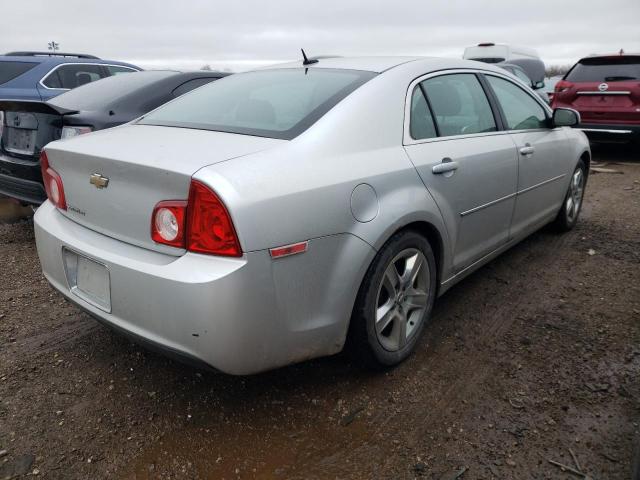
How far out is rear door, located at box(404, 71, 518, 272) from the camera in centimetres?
265

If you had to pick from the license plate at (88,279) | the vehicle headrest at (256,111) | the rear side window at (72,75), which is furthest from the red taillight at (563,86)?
the license plate at (88,279)

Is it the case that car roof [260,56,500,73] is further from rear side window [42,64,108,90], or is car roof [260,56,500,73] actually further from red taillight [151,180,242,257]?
rear side window [42,64,108,90]

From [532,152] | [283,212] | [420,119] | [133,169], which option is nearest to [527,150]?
[532,152]

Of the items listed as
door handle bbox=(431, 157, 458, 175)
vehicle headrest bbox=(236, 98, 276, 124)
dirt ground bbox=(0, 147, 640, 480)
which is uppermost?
vehicle headrest bbox=(236, 98, 276, 124)

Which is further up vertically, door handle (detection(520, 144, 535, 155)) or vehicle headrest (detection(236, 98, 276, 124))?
vehicle headrest (detection(236, 98, 276, 124))

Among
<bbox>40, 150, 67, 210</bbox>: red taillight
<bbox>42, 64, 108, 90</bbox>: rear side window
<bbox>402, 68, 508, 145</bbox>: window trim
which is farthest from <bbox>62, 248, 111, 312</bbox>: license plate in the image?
<bbox>42, 64, 108, 90</bbox>: rear side window

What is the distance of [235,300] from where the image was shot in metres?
1.82

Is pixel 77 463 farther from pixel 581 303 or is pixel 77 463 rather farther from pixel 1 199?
pixel 1 199

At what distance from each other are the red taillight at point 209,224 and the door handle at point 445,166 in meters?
1.21

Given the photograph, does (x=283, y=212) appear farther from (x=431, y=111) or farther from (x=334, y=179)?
(x=431, y=111)

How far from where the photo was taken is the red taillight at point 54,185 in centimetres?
248

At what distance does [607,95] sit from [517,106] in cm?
511

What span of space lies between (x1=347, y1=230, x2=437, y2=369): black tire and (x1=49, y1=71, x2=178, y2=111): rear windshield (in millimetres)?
3036

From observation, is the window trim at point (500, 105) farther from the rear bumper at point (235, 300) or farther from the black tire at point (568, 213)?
the rear bumper at point (235, 300)
